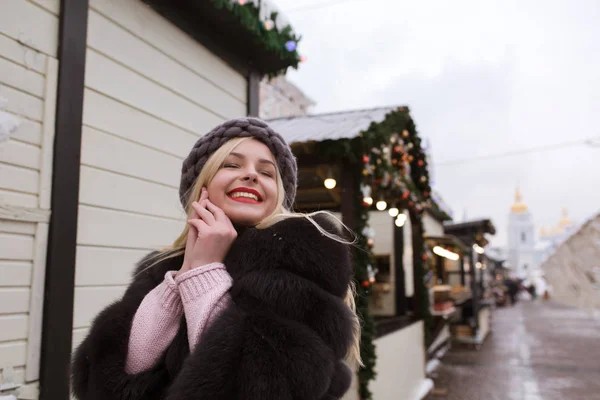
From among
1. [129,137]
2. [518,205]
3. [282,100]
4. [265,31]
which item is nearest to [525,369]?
[265,31]

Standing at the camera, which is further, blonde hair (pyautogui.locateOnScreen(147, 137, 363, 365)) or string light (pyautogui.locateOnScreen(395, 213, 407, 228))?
string light (pyautogui.locateOnScreen(395, 213, 407, 228))

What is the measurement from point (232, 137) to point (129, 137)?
1.83m

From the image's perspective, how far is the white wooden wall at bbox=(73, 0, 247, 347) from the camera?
2778 mm

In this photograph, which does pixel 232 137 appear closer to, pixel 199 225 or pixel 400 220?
pixel 199 225

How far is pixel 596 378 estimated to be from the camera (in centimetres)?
844

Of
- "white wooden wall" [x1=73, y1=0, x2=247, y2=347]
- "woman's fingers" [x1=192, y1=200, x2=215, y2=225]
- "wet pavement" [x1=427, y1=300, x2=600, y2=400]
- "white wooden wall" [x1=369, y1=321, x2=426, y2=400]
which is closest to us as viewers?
"woman's fingers" [x1=192, y1=200, x2=215, y2=225]

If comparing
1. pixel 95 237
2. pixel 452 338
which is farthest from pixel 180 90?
pixel 452 338

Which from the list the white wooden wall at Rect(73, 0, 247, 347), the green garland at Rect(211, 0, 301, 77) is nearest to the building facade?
the green garland at Rect(211, 0, 301, 77)

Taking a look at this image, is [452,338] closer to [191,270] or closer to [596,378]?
[596,378]

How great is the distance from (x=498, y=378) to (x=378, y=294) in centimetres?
418

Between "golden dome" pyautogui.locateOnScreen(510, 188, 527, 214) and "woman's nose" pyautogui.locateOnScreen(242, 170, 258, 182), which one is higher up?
"golden dome" pyautogui.locateOnScreen(510, 188, 527, 214)

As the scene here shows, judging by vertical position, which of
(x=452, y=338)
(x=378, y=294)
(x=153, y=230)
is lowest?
(x=452, y=338)

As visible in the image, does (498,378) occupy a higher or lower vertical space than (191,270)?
lower

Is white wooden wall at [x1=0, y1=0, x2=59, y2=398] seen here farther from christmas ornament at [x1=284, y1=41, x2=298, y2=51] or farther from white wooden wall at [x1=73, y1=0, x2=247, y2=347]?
christmas ornament at [x1=284, y1=41, x2=298, y2=51]
